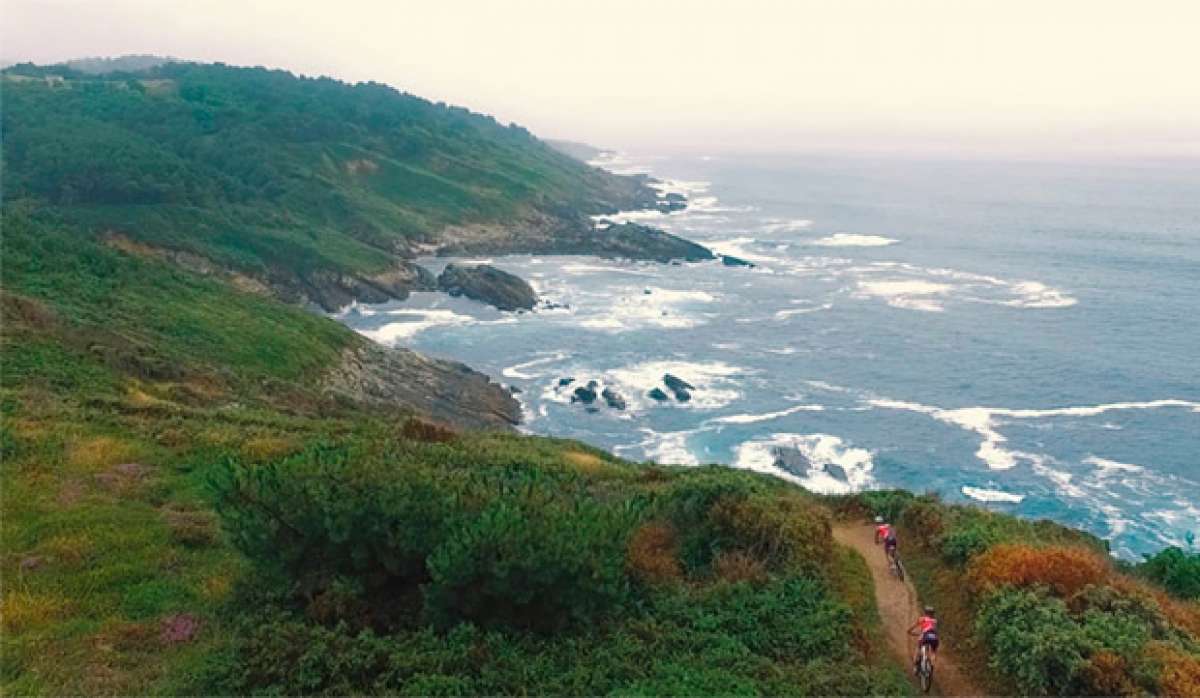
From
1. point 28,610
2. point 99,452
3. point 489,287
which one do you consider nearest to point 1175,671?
point 28,610

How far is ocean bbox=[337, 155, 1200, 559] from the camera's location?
1909 inches

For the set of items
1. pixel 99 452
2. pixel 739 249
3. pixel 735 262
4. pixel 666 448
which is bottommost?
pixel 739 249

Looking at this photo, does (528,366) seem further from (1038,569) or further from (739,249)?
(739,249)

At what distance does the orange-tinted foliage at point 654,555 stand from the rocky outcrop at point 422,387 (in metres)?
31.9

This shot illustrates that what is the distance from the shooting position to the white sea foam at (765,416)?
56.0 metres

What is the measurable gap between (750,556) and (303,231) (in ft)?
284

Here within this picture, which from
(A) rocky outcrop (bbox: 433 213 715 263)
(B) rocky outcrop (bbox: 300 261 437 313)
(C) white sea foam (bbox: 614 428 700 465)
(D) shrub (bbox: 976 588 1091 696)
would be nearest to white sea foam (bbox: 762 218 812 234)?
(A) rocky outcrop (bbox: 433 213 715 263)

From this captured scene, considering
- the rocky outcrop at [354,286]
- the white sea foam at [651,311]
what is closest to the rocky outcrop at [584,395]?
the white sea foam at [651,311]

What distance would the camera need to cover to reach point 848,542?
22.9 meters

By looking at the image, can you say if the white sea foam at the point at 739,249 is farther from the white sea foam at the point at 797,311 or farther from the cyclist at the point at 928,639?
the cyclist at the point at 928,639

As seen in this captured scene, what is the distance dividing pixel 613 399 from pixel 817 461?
14798 mm

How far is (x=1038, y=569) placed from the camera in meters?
16.7

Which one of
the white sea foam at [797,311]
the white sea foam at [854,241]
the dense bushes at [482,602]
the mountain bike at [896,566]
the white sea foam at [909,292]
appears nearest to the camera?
the dense bushes at [482,602]

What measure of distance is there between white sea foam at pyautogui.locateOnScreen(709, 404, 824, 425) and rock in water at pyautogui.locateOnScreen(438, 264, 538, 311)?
34.6 m
